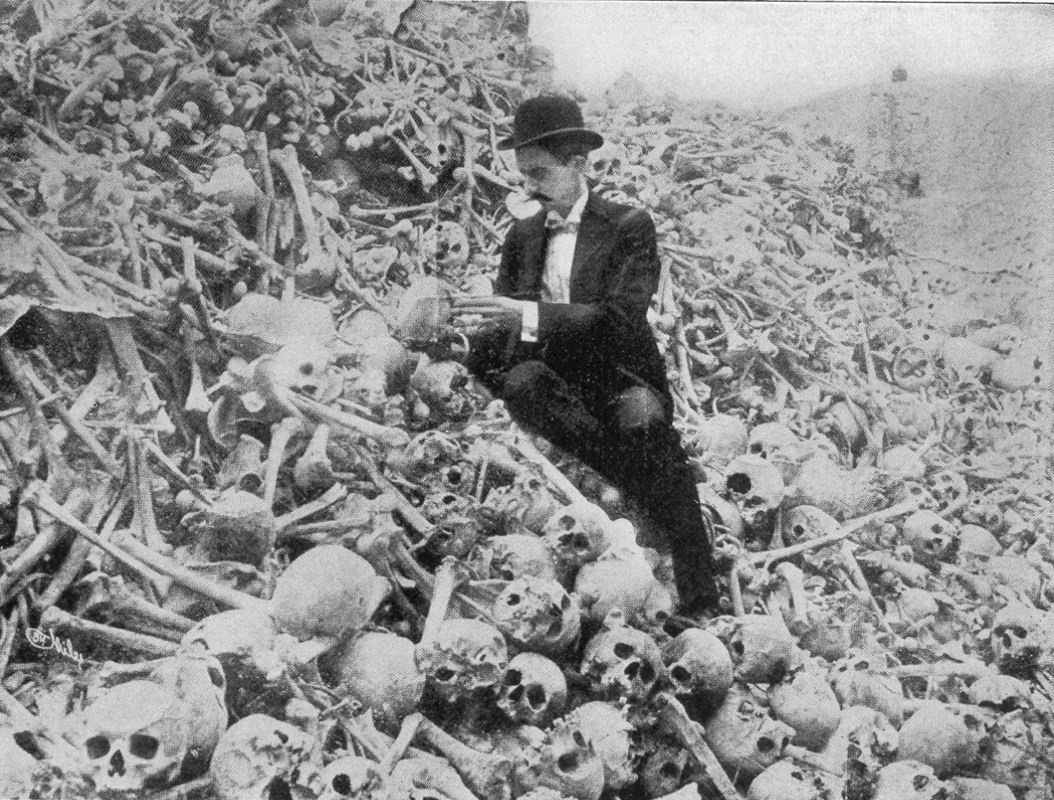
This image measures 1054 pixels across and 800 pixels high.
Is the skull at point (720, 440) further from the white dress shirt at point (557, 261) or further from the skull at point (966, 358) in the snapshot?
the skull at point (966, 358)

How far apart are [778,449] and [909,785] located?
0.67m

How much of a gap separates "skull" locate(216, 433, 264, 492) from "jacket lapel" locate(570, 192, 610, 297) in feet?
2.18

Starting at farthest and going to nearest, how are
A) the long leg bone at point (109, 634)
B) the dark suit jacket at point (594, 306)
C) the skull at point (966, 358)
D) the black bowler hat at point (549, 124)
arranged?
1. the skull at point (966, 358)
2. the black bowler hat at point (549, 124)
3. the dark suit jacket at point (594, 306)
4. the long leg bone at point (109, 634)

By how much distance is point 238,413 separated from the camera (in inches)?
71.4

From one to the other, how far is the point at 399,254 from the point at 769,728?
3.65ft

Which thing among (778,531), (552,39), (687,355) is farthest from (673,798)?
(552,39)

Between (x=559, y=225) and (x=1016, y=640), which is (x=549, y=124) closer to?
(x=559, y=225)

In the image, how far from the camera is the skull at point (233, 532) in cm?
171

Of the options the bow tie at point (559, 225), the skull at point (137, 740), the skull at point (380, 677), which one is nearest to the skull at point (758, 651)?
the skull at point (380, 677)

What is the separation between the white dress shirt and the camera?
77.0 inches

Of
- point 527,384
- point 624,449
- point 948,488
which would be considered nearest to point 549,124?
point 527,384

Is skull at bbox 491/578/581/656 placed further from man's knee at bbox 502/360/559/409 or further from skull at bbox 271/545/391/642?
man's knee at bbox 502/360/559/409

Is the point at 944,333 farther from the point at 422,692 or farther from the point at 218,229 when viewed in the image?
the point at 218,229

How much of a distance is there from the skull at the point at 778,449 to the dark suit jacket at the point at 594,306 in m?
0.24
